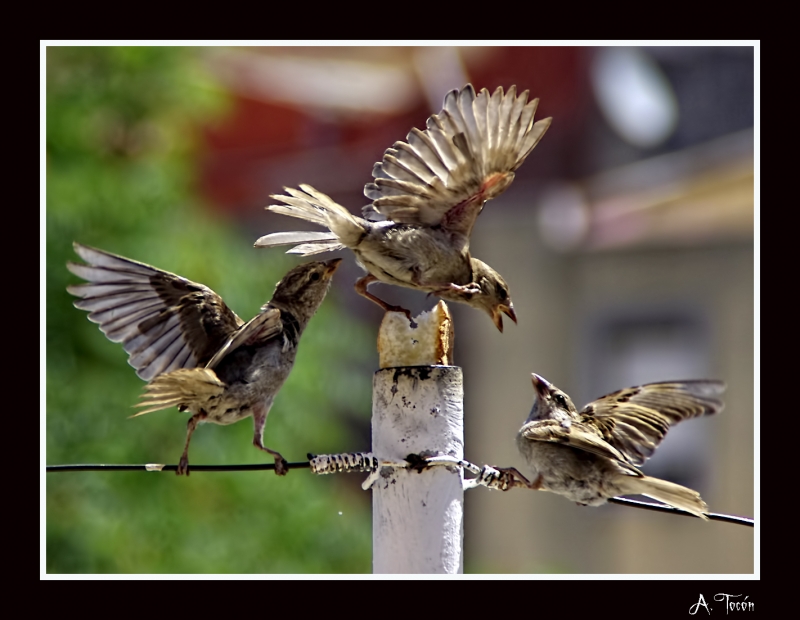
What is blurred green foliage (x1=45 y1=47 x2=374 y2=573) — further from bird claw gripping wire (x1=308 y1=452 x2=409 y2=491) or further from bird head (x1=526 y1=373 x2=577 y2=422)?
bird claw gripping wire (x1=308 y1=452 x2=409 y2=491)

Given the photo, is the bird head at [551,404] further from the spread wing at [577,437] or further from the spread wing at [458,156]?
the spread wing at [458,156]

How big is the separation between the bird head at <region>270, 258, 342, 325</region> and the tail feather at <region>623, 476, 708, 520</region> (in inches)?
71.4

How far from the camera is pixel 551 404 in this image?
18.8 feet

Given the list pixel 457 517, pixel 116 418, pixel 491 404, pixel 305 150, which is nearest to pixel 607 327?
pixel 491 404

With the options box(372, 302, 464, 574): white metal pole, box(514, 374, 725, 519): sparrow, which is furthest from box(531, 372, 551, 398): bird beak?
box(372, 302, 464, 574): white metal pole

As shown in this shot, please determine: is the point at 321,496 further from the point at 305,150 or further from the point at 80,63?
the point at 305,150

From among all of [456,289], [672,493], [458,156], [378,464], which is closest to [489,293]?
[456,289]

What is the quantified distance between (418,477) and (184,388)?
133cm

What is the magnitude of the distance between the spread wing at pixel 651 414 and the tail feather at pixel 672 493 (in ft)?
1.18

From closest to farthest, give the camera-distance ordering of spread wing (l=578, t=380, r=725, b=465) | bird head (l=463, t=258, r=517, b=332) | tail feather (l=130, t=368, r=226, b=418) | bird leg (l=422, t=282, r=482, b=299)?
1. tail feather (l=130, t=368, r=226, b=418)
2. spread wing (l=578, t=380, r=725, b=465)
3. bird leg (l=422, t=282, r=482, b=299)
4. bird head (l=463, t=258, r=517, b=332)

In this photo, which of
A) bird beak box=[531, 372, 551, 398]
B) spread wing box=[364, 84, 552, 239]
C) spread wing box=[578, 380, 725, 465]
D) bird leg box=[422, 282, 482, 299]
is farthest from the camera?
bird leg box=[422, 282, 482, 299]

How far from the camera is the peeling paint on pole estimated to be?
4.46 m

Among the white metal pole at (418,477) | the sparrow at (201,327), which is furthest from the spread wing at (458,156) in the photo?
the white metal pole at (418,477)

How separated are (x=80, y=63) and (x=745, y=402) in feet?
28.6
